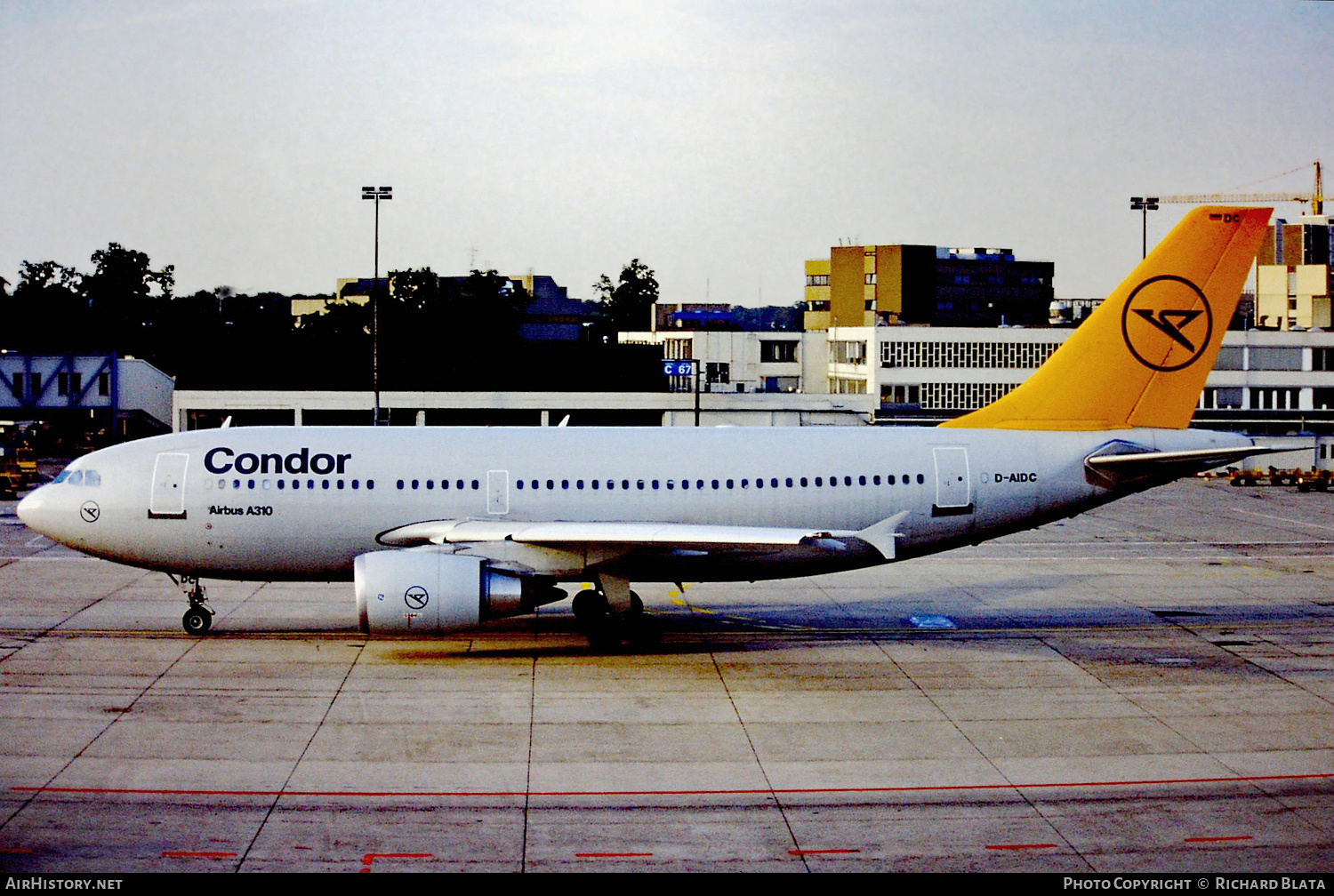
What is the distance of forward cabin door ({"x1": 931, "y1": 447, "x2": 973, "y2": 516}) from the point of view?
95.3 feet

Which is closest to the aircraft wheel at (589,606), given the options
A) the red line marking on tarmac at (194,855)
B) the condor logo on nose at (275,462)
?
the condor logo on nose at (275,462)

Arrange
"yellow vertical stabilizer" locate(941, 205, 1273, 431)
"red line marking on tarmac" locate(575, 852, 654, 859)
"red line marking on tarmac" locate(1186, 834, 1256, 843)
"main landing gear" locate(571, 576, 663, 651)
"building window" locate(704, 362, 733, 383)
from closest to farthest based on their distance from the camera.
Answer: "red line marking on tarmac" locate(575, 852, 654, 859) → "red line marking on tarmac" locate(1186, 834, 1256, 843) → "main landing gear" locate(571, 576, 663, 651) → "yellow vertical stabilizer" locate(941, 205, 1273, 431) → "building window" locate(704, 362, 733, 383)

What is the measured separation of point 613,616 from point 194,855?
12.8 metres

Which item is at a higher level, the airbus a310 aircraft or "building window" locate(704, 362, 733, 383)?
"building window" locate(704, 362, 733, 383)

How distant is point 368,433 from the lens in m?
28.9

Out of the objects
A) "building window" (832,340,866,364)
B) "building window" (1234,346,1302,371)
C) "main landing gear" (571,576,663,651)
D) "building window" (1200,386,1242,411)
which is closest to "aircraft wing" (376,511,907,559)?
"main landing gear" (571,576,663,651)

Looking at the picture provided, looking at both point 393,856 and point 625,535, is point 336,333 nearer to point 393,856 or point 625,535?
point 625,535

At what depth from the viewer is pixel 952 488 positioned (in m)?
29.1

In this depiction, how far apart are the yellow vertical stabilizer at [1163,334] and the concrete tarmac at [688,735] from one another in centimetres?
541

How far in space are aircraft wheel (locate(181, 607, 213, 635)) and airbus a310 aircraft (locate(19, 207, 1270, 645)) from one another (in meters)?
0.05

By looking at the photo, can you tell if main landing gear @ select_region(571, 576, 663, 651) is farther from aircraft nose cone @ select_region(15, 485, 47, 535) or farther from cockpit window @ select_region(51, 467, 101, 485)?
aircraft nose cone @ select_region(15, 485, 47, 535)

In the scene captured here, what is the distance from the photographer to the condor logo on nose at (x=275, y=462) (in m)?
27.9
